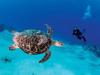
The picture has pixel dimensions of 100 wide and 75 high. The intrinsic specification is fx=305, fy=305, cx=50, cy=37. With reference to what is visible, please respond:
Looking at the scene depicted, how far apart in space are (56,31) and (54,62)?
25.9ft

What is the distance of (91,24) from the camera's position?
1373 inches

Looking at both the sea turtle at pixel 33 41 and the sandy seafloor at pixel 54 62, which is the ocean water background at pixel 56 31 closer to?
the sandy seafloor at pixel 54 62

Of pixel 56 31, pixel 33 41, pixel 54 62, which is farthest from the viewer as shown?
pixel 56 31

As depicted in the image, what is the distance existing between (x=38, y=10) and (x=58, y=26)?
6212mm

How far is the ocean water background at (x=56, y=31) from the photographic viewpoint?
27562 mm

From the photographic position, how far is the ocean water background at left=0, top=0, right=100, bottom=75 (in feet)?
90.4

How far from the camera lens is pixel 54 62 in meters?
28.7

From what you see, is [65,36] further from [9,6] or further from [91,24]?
[9,6]

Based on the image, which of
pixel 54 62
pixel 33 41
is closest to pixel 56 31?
pixel 54 62

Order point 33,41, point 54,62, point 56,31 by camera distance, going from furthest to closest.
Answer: point 56,31 → point 54,62 → point 33,41

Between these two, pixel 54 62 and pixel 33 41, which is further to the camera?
pixel 54 62

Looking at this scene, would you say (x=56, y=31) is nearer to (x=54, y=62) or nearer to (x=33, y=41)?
(x=54, y=62)

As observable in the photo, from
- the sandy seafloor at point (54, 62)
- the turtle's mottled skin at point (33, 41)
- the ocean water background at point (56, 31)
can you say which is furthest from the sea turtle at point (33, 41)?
the sandy seafloor at point (54, 62)

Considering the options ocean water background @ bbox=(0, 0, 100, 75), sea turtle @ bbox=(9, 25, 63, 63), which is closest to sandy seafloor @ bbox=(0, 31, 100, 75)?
ocean water background @ bbox=(0, 0, 100, 75)
